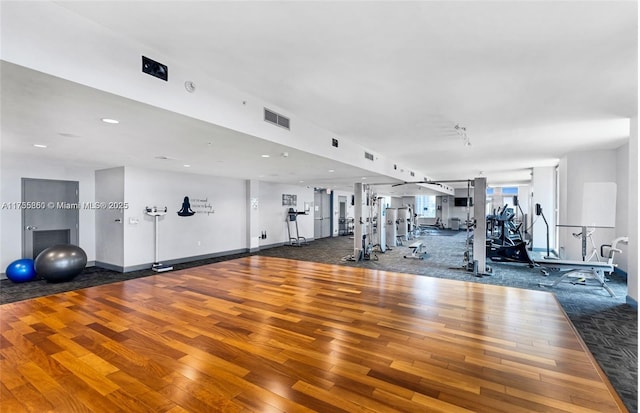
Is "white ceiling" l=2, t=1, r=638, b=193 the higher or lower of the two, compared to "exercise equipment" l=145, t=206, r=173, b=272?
higher

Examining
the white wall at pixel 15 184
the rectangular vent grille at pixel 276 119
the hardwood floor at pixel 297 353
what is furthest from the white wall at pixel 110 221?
the rectangular vent grille at pixel 276 119

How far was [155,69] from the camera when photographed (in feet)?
8.71

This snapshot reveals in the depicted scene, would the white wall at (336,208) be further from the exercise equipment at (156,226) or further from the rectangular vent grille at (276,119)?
the rectangular vent grille at (276,119)

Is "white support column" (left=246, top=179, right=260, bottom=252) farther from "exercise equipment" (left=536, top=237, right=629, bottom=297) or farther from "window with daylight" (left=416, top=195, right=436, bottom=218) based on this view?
"window with daylight" (left=416, top=195, right=436, bottom=218)

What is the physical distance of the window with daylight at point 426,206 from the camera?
849 inches

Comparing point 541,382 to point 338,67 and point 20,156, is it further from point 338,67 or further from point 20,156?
point 20,156

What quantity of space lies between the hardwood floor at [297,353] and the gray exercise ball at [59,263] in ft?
7.15

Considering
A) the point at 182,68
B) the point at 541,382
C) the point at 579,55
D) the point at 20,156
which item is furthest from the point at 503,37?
the point at 20,156

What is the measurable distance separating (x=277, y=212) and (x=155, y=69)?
8.65 metres

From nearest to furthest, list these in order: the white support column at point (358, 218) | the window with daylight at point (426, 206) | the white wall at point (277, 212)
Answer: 1. the white support column at point (358, 218)
2. the white wall at point (277, 212)
3. the window with daylight at point (426, 206)

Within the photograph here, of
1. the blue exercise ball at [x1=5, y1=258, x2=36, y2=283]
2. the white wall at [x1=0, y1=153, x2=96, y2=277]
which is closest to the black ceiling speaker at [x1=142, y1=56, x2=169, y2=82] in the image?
the white wall at [x1=0, y1=153, x2=96, y2=277]

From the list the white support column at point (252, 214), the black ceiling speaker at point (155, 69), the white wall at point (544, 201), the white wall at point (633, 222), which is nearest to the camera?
the black ceiling speaker at point (155, 69)

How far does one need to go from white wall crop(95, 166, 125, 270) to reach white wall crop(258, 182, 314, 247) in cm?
435

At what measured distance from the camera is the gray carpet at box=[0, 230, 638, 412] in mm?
2771
